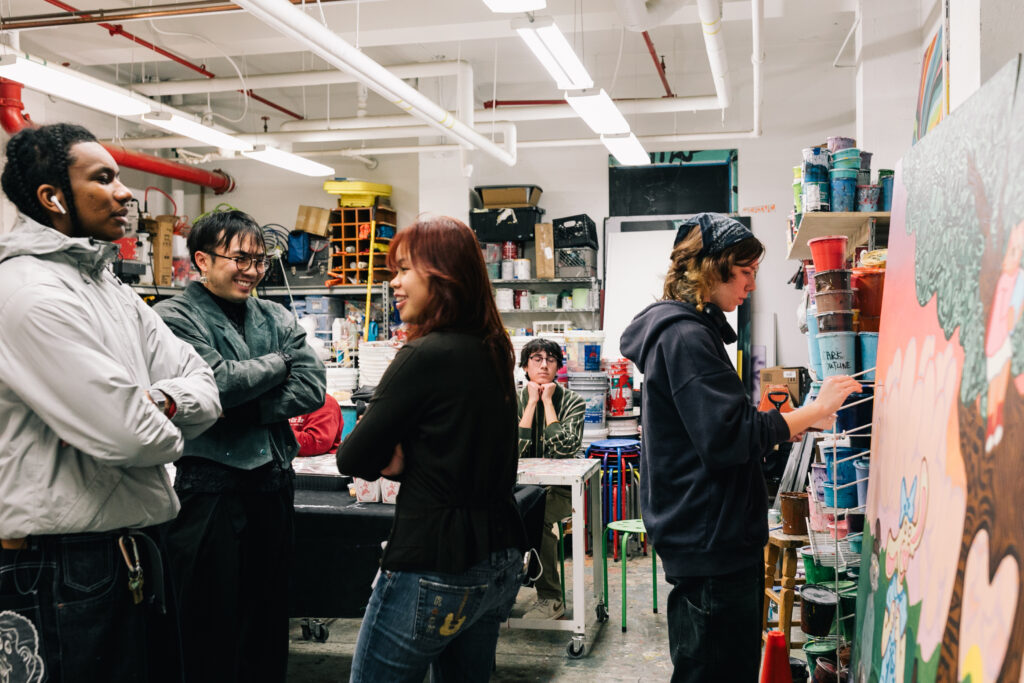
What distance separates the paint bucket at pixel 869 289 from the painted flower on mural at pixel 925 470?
59cm

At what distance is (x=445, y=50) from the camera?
27.1 feet

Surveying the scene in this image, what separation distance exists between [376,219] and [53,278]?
25.3ft

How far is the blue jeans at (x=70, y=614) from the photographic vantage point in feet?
4.95

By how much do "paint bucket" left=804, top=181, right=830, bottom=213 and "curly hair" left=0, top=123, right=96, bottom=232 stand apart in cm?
230

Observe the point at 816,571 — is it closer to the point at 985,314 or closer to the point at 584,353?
the point at 985,314

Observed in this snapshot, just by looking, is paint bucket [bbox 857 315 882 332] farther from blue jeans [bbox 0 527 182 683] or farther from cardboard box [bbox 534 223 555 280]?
cardboard box [bbox 534 223 555 280]

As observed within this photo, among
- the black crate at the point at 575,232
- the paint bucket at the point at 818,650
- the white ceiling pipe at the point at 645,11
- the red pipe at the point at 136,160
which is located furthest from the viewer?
the black crate at the point at 575,232

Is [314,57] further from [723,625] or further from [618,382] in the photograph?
[723,625]

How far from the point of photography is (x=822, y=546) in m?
2.29

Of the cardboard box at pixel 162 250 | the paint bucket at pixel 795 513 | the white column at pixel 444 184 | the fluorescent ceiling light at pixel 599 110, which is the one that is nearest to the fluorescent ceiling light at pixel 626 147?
the fluorescent ceiling light at pixel 599 110

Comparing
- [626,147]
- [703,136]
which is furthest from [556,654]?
[703,136]

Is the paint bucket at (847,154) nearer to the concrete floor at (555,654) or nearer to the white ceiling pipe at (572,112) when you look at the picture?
the concrete floor at (555,654)

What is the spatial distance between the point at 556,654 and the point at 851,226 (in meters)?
2.28

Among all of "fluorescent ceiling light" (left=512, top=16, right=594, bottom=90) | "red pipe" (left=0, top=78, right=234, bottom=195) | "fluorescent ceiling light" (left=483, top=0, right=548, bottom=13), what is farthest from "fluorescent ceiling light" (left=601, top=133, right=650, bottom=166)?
"red pipe" (left=0, top=78, right=234, bottom=195)
